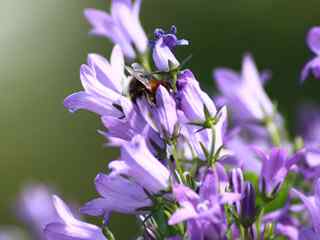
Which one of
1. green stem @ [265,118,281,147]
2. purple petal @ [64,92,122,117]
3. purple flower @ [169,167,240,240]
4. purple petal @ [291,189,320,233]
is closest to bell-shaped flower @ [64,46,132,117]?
purple petal @ [64,92,122,117]

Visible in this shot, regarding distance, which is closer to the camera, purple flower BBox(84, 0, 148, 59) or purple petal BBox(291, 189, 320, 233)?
purple petal BBox(291, 189, 320, 233)

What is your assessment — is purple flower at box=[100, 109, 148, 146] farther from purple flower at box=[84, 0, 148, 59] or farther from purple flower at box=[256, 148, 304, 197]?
purple flower at box=[84, 0, 148, 59]

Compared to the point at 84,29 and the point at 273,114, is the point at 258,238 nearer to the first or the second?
the point at 273,114

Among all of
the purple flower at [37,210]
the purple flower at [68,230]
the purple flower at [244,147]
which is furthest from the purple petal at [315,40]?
the purple flower at [37,210]

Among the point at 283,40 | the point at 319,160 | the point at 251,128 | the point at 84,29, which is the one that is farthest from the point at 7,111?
the point at 319,160

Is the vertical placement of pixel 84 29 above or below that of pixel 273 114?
above

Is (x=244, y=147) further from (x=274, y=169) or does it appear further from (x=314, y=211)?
(x=314, y=211)

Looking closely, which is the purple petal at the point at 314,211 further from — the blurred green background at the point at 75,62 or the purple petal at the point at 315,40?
the blurred green background at the point at 75,62
